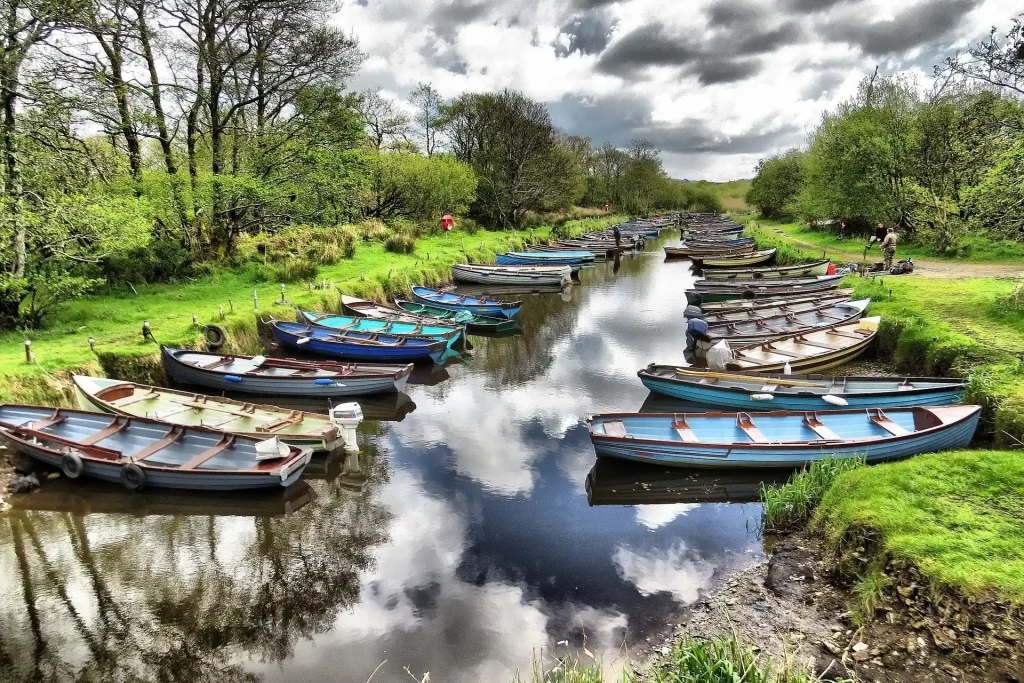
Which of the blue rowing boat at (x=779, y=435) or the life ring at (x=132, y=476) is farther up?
the blue rowing boat at (x=779, y=435)

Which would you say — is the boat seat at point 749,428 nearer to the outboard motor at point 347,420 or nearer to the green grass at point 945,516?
the green grass at point 945,516

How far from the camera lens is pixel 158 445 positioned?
39.9ft

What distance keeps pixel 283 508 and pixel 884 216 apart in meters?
45.0

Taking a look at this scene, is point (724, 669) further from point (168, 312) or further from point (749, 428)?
point (168, 312)

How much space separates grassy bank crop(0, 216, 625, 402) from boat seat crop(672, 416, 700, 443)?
53.3ft

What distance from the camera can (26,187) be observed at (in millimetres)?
17312

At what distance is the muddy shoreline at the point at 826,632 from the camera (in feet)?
19.7

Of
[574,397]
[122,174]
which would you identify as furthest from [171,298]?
[574,397]

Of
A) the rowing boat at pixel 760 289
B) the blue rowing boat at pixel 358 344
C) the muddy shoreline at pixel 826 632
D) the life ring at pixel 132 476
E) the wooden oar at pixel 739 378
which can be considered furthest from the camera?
the rowing boat at pixel 760 289

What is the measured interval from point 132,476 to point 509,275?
27650 millimetres

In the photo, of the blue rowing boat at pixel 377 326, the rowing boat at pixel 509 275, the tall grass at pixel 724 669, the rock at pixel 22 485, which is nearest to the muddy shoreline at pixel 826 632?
the tall grass at pixel 724 669

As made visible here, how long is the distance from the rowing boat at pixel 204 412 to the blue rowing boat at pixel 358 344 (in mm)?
5952

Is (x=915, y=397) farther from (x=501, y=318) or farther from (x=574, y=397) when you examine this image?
(x=501, y=318)

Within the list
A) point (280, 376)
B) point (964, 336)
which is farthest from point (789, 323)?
point (280, 376)
